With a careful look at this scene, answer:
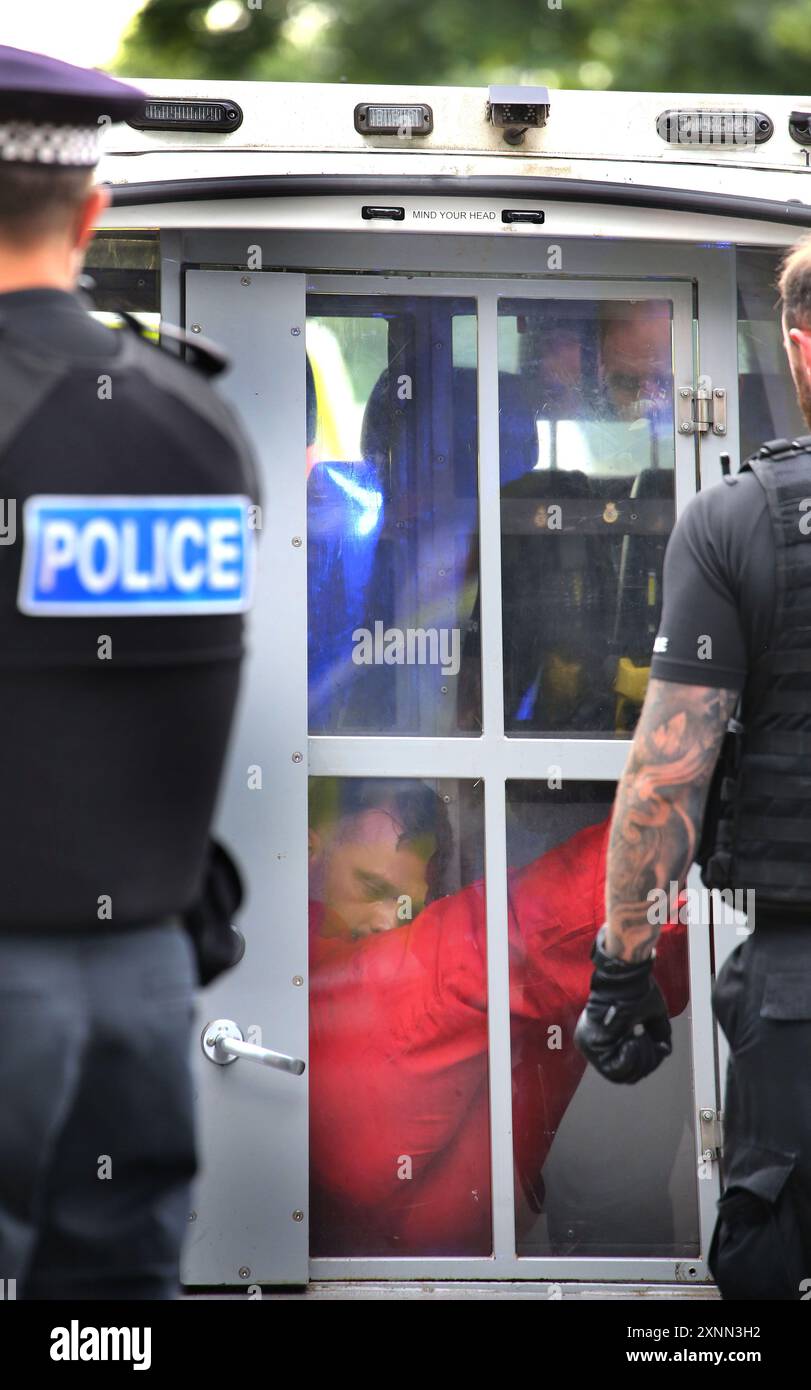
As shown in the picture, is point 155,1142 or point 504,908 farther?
point 504,908

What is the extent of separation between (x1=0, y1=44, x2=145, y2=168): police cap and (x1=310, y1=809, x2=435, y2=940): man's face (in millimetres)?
1906

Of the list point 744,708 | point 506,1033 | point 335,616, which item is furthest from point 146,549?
point 506,1033

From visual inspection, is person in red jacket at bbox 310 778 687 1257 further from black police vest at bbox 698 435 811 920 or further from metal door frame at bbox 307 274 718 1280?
black police vest at bbox 698 435 811 920

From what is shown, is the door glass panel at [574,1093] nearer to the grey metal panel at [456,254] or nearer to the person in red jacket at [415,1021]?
the person in red jacket at [415,1021]

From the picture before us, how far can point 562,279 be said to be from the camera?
3998mm

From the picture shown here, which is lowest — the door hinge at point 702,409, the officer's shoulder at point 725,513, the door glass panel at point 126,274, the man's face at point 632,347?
the officer's shoulder at point 725,513

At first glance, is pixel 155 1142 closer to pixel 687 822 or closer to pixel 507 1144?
pixel 687 822

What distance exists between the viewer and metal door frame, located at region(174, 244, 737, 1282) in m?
3.88

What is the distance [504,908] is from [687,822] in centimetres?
103

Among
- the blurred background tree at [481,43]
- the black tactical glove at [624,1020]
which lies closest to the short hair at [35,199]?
the black tactical glove at [624,1020]

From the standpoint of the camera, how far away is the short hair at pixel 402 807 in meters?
3.92

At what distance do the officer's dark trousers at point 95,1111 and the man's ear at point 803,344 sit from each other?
1477mm

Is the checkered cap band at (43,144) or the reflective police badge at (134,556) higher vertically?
the checkered cap band at (43,144)

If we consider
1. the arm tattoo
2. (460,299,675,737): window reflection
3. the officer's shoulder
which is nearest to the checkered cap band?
the officer's shoulder
